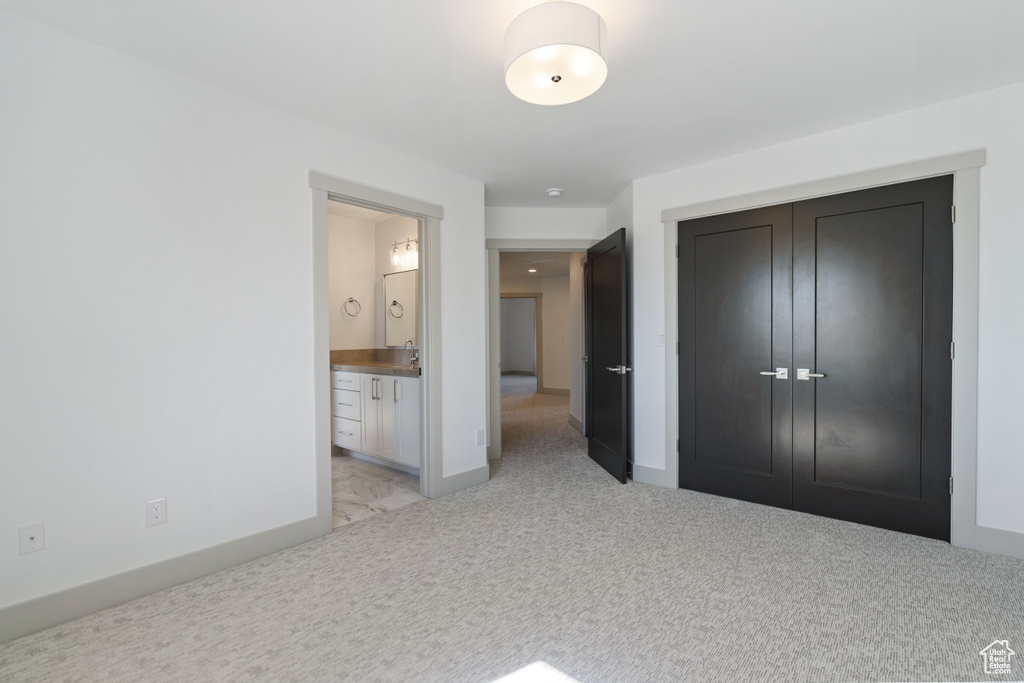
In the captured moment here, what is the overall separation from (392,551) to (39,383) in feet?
5.74

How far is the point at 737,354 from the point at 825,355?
54 centimetres

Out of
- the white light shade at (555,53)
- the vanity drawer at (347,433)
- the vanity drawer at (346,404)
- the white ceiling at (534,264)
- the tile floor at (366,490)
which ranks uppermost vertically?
the white ceiling at (534,264)

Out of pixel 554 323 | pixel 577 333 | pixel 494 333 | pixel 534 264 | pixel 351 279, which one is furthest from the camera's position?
pixel 554 323

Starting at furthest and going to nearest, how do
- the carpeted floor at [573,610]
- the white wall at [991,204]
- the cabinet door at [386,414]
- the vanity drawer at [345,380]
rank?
the vanity drawer at [345,380]
the cabinet door at [386,414]
the white wall at [991,204]
the carpeted floor at [573,610]

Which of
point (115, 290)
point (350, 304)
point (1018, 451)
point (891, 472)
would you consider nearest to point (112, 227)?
point (115, 290)

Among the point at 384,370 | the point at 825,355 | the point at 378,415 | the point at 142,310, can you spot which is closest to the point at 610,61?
the point at 825,355

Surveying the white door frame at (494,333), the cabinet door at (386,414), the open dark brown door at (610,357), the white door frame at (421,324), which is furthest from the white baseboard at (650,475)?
the cabinet door at (386,414)

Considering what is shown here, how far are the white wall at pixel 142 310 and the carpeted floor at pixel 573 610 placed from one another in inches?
14.5

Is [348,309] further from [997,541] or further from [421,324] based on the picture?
[997,541]

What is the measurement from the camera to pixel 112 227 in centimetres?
214

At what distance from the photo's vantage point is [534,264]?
812 centimetres

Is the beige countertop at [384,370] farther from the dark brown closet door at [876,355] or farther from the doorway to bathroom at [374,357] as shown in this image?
the dark brown closet door at [876,355]

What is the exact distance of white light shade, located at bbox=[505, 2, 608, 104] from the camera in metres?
1.74

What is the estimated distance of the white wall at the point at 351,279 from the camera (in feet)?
16.8
